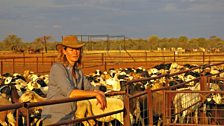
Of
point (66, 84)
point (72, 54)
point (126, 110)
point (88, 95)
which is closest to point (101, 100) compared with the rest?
point (88, 95)

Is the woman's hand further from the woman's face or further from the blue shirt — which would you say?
the woman's face

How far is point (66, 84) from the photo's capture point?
5055mm

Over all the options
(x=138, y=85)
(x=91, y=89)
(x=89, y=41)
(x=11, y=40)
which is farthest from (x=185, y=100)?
(x=11, y=40)

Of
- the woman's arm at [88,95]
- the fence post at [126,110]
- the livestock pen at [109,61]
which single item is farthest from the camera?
the livestock pen at [109,61]

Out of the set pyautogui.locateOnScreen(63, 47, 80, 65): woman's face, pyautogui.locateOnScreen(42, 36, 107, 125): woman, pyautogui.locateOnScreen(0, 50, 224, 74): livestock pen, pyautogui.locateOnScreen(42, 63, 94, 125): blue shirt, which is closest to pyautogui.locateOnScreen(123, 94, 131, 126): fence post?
pyautogui.locateOnScreen(42, 36, 107, 125): woman

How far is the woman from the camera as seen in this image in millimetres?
5086

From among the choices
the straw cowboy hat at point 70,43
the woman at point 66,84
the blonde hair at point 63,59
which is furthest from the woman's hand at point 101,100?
the straw cowboy hat at point 70,43

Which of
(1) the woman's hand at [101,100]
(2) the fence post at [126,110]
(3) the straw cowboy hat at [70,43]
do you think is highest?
(3) the straw cowboy hat at [70,43]

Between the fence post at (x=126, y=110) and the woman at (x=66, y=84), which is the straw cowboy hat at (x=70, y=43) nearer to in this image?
the woman at (x=66, y=84)

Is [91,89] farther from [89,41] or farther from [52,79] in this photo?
[89,41]

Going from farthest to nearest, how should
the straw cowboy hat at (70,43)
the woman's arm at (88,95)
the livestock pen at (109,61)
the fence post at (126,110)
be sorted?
1. the livestock pen at (109,61)
2. the fence post at (126,110)
3. the straw cowboy hat at (70,43)
4. the woman's arm at (88,95)

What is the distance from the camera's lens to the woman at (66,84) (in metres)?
5.09

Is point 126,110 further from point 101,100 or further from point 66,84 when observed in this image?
point 66,84

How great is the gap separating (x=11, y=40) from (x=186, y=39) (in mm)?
39882
